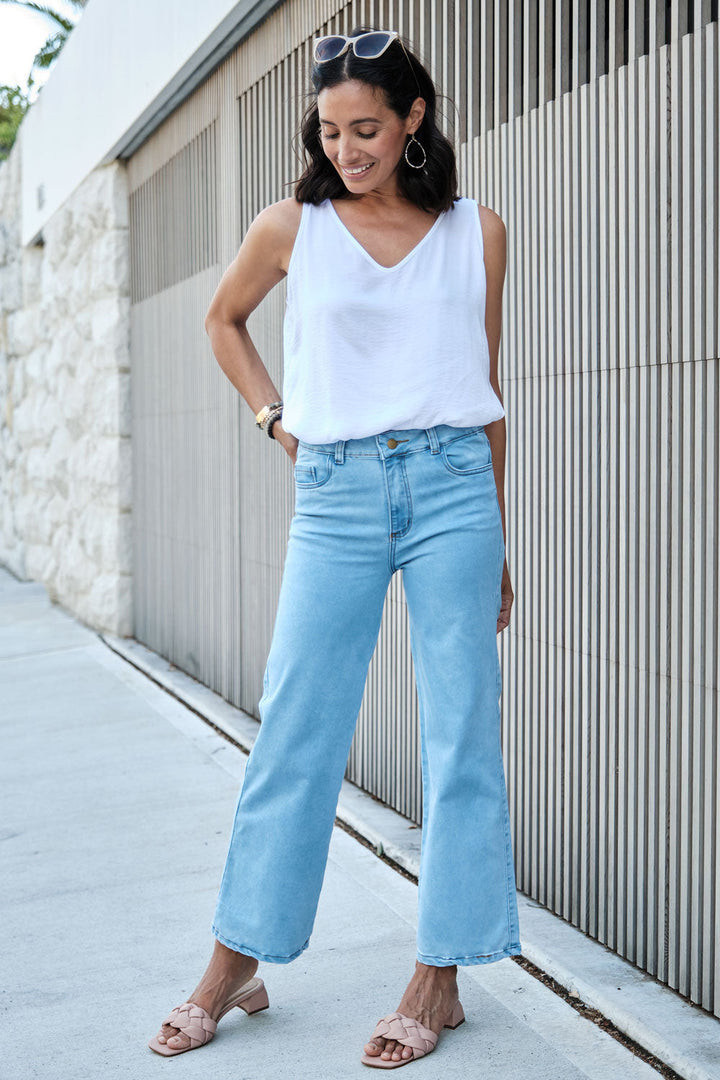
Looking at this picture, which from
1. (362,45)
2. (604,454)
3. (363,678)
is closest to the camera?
(362,45)

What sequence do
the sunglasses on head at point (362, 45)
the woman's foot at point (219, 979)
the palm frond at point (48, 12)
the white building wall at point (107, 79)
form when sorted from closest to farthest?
the sunglasses on head at point (362, 45) → the woman's foot at point (219, 979) → the white building wall at point (107, 79) → the palm frond at point (48, 12)

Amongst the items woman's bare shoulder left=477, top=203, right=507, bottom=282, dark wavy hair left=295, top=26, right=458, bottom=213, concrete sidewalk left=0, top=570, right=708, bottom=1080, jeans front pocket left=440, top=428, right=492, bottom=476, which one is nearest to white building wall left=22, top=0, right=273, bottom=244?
dark wavy hair left=295, top=26, right=458, bottom=213

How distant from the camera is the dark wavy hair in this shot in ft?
7.20

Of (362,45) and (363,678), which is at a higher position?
(362,45)

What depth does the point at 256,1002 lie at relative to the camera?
2.51 metres

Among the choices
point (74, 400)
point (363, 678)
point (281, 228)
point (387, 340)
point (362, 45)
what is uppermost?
point (74, 400)

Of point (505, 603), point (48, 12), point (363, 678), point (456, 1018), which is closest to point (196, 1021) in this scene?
point (456, 1018)

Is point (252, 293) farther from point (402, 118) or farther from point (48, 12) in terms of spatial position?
point (48, 12)

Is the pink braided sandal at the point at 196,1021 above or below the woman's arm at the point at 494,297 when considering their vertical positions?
below

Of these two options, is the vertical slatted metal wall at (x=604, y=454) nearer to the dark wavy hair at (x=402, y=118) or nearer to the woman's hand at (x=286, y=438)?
the dark wavy hair at (x=402, y=118)

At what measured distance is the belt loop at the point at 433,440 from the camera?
87.7 inches

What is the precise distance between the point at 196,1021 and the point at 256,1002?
159mm

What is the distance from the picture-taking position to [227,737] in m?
5.04

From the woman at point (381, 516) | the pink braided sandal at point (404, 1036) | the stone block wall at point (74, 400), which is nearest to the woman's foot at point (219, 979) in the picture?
the woman at point (381, 516)
